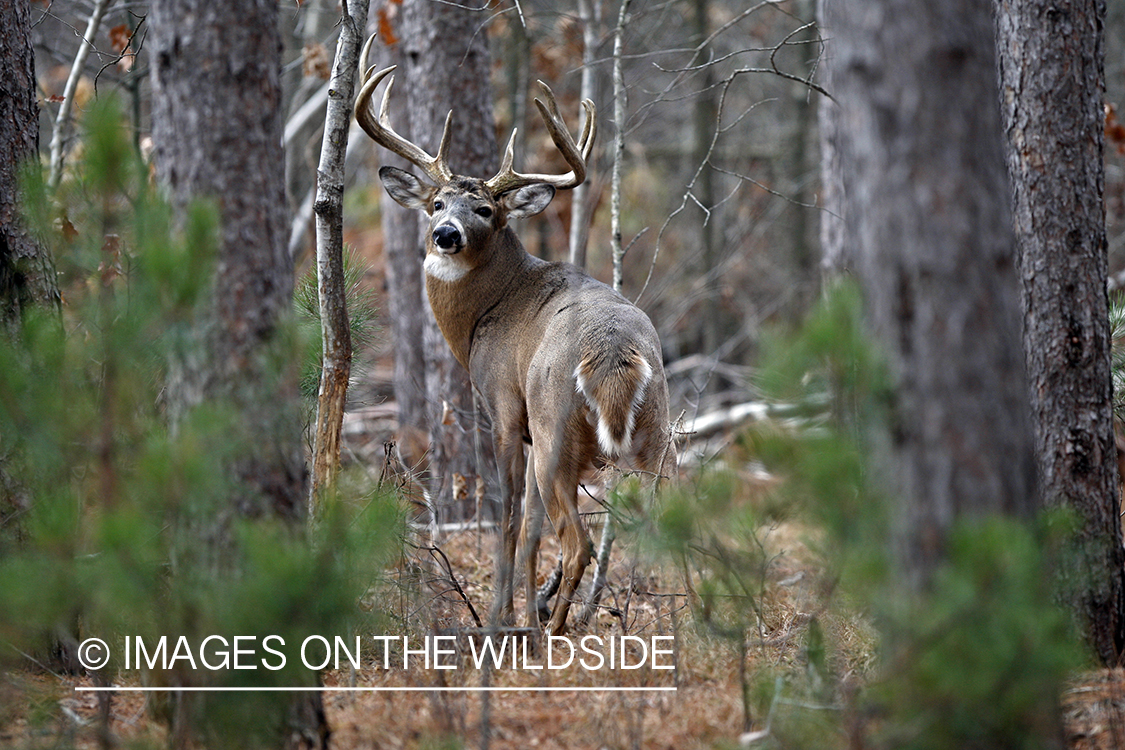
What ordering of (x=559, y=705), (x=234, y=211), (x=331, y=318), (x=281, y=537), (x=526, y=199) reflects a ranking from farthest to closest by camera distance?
(x=526, y=199) < (x=331, y=318) < (x=559, y=705) < (x=234, y=211) < (x=281, y=537)

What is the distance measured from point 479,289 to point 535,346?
2.91 feet

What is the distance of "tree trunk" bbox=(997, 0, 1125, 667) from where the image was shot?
4141 millimetres

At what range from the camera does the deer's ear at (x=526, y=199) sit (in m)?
6.39

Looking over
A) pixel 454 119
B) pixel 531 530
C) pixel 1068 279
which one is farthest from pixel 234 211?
pixel 454 119

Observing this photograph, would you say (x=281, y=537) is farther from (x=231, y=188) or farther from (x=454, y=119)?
(x=454, y=119)

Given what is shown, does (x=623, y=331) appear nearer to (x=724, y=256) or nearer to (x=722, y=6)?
(x=724, y=256)

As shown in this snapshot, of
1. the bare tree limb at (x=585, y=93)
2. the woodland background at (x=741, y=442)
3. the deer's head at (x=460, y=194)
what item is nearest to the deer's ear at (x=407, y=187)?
the deer's head at (x=460, y=194)

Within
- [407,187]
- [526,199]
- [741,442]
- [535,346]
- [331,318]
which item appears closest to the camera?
[741,442]

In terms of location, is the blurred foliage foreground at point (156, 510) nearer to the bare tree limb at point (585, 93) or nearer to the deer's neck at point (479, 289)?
the deer's neck at point (479, 289)

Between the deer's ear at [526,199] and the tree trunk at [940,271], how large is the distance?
3813mm

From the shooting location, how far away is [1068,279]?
4133mm

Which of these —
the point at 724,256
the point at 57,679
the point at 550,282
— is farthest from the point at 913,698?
the point at 724,256

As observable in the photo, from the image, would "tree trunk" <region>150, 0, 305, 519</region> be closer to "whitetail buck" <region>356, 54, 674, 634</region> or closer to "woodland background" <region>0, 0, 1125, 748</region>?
"woodland background" <region>0, 0, 1125, 748</region>

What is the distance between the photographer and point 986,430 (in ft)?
8.66
